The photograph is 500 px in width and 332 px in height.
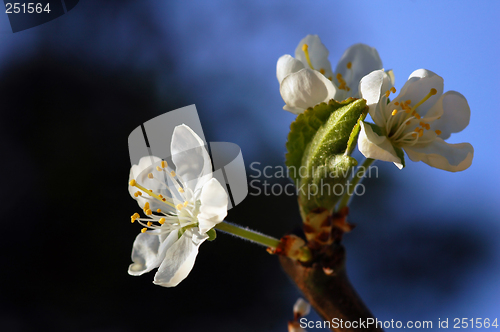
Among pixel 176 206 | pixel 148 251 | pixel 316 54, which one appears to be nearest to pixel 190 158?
pixel 176 206

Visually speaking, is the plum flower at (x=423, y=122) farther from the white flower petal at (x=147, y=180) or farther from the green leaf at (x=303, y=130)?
the white flower petal at (x=147, y=180)

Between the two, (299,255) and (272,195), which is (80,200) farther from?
(299,255)

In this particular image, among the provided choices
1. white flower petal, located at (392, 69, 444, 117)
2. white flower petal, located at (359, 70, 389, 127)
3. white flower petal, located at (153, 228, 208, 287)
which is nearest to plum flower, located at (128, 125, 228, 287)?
white flower petal, located at (153, 228, 208, 287)

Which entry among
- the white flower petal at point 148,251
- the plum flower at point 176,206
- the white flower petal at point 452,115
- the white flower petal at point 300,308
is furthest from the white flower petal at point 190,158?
the white flower petal at point 452,115

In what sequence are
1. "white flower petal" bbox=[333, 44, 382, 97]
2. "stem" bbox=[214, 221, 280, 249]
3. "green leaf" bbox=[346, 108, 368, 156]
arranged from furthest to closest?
"white flower petal" bbox=[333, 44, 382, 97] → "stem" bbox=[214, 221, 280, 249] → "green leaf" bbox=[346, 108, 368, 156]

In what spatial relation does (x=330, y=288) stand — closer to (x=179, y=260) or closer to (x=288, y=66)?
(x=179, y=260)

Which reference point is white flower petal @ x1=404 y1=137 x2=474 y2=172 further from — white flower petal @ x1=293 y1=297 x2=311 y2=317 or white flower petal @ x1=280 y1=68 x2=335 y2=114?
white flower petal @ x1=293 y1=297 x2=311 y2=317
